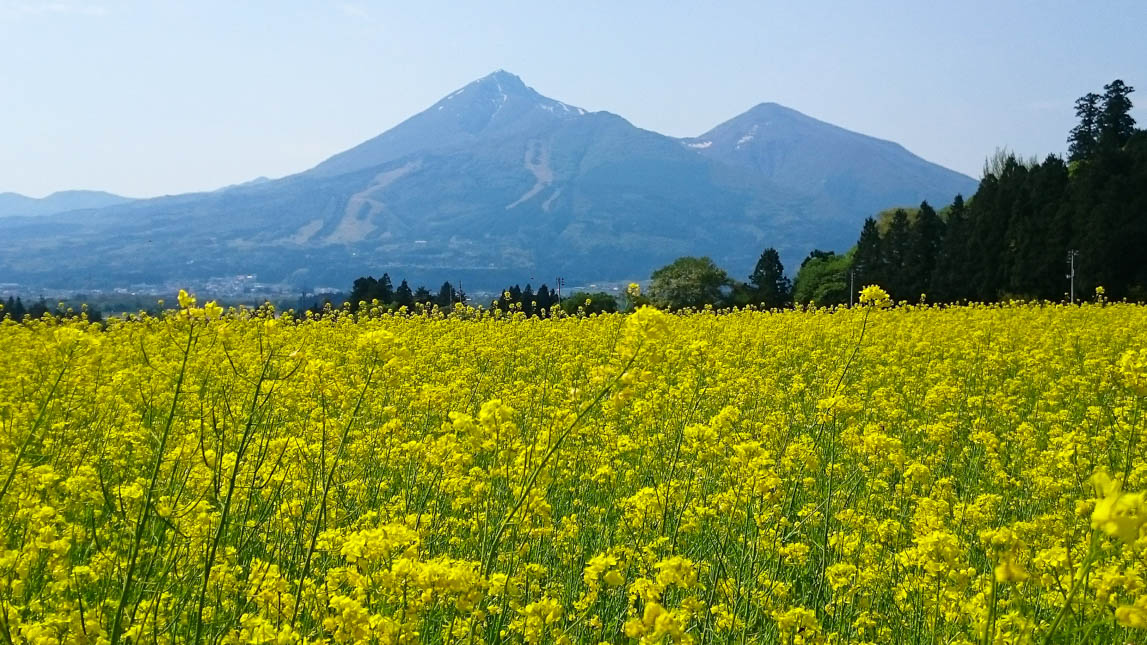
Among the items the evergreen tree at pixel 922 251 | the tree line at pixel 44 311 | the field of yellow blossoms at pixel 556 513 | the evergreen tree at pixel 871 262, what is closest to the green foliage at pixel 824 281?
the evergreen tree at pixel 871 262

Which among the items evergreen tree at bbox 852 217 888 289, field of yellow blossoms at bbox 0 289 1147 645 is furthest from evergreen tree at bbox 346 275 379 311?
field of yellow blossoms at bbox 0 289 1147 645

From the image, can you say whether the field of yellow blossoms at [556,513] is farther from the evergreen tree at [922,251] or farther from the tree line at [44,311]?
the evergreen tree at [922,251]

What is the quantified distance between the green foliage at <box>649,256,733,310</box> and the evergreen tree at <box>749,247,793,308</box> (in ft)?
13.8

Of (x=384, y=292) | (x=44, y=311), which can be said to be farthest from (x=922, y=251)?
(x=44, y=311)

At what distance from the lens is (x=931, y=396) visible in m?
6.24

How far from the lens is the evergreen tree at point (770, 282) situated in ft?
154

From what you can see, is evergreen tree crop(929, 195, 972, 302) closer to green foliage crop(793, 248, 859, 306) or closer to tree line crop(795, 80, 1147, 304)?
tree line crop(795, 80, 1147, 304)

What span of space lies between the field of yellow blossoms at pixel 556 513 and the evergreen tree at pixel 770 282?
38616 mm

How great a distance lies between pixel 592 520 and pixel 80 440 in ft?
11.2

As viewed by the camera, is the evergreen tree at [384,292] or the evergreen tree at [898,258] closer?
the evergreen tree at [384,292]

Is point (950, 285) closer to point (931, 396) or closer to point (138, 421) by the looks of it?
point (931, 396)

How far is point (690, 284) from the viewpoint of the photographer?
61406 millimetres

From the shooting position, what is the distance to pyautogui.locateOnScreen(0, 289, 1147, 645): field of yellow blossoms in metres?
2.71

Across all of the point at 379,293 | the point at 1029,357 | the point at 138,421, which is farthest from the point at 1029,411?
the point at 379,293
